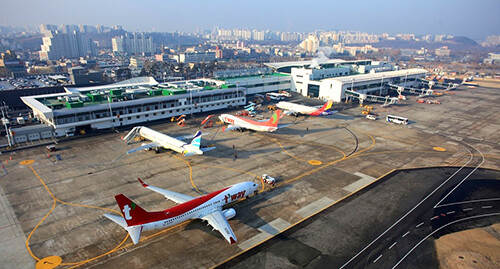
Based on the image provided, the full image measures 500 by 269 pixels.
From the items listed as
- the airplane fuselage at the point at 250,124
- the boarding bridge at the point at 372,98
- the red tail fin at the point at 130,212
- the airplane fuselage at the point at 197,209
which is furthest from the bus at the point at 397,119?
the red tail fin at the point at 130,212

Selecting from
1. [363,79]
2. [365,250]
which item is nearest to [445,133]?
[363,79]

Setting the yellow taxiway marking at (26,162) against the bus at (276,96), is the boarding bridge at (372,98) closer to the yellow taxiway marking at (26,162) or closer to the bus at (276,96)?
the bus at (276,96)

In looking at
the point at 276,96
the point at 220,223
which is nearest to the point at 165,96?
the point at 276,96

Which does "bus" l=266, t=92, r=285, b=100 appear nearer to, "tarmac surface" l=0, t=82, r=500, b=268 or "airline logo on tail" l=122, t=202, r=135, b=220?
"tarmac surface" l=0, t=82, r=500, b=268

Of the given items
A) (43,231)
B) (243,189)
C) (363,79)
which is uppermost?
(363,79)

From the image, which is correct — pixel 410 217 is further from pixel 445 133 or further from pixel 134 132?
pixel 134 132

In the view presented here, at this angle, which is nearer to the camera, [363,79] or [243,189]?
[243,189]

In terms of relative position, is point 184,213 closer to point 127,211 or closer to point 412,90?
point 127,211
